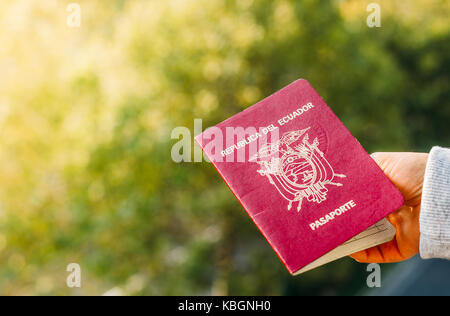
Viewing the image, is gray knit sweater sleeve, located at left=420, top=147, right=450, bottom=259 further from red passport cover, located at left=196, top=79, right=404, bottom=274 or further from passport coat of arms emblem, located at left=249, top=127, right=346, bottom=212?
passport coat of arms emblem, located at left=249, top=127, right=346, bottom=212

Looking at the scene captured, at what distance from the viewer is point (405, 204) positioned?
1617 millimetres

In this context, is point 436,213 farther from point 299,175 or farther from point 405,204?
point 299,175

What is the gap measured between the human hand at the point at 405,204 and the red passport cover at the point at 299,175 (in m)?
0.24

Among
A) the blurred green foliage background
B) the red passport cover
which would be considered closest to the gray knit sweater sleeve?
the red passport cover

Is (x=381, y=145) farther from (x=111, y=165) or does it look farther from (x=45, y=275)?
(x=45, y=275)

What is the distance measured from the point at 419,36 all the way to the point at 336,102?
3130mm

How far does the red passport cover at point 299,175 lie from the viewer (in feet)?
4.27

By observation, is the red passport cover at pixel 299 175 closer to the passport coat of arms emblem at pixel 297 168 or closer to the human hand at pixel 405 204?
the passport coat of arms emblem at pixel 297 168

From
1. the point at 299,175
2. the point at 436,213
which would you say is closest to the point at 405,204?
the point at 436,213

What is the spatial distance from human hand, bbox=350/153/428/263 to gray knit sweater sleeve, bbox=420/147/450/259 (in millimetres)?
172

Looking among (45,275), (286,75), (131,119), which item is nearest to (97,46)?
(131,119)

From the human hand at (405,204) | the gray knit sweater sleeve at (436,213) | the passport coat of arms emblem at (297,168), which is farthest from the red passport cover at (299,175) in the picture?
the human hand at (405,204)
